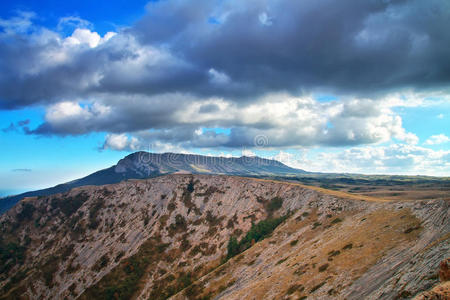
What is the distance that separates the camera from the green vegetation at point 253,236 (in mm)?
96312

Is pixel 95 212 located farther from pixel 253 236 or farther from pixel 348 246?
pixel 348 246

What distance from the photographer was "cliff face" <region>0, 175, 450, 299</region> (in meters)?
38.3

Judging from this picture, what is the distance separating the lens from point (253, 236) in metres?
98.7

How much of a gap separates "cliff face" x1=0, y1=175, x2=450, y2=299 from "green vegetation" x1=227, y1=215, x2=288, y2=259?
58 centimetres

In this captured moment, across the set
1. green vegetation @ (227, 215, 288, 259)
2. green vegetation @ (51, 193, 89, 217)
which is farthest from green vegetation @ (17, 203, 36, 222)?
green vegetation @ (227, 215, 288, 259)

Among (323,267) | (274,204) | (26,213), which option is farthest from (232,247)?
(26,213)

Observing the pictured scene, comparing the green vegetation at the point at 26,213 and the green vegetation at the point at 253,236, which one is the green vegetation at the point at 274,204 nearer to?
the green vegetation at the point at 253,236

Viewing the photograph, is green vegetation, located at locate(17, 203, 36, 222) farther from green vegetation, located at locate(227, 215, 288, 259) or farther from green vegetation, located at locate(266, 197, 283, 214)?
green vegetation, located at locate(266, 197, 283, 214)

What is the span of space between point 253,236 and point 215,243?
18.2m

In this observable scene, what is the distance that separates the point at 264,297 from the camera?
46.5 m

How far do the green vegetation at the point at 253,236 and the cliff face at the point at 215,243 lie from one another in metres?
0.58

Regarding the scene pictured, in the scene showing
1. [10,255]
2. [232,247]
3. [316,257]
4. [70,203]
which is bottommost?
[10,255]

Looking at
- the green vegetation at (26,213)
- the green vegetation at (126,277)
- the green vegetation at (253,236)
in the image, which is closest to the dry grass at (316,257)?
the green vegetation at (253,236)

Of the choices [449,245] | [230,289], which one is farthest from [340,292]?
[230,289]
